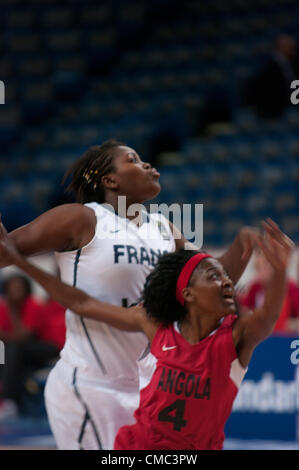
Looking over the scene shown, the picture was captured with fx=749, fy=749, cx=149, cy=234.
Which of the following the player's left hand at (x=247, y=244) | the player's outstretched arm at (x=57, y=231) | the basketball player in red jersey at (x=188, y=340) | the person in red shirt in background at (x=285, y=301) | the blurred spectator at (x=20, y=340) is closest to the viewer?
the basketball player in red jersey at (x=188, y=340)

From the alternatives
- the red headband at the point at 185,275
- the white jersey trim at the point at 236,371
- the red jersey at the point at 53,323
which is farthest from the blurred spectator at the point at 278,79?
the white jersey trim at the point at 236,371

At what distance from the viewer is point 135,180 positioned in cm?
290

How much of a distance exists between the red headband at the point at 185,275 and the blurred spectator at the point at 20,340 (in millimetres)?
4294

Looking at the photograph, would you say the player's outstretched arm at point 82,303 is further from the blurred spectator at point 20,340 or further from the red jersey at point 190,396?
the blurred spectator at point 20,340

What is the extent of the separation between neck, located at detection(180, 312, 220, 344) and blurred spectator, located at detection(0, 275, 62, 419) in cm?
433

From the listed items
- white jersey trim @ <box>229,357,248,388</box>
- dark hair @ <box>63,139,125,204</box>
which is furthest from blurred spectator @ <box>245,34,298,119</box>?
white jersey trim @ <box>229,357,248,388</box>

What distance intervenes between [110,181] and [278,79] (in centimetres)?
660

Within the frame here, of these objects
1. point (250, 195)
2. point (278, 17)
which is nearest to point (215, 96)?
point (278, 17)

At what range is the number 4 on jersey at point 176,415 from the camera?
7.88ft

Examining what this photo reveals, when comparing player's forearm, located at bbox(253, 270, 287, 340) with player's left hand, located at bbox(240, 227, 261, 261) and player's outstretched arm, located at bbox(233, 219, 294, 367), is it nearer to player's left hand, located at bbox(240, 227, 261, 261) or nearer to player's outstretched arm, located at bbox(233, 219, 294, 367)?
player's outstretched arm, located at bbox(233, 219, 294, 367)

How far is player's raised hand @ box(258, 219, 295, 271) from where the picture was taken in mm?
2236

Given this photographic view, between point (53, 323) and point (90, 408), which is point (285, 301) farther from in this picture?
point (90, 408)

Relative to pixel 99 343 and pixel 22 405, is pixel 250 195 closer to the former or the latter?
pixel 22 405

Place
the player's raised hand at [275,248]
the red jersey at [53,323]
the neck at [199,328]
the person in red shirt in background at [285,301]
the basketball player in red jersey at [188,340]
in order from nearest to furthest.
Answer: the player's raised hand at [275,248]
the basketball player in red jersey at [188,340]
the neck at [199,328]
the person in red shirt in background at [285,301]
the red jersey at [53,323]
